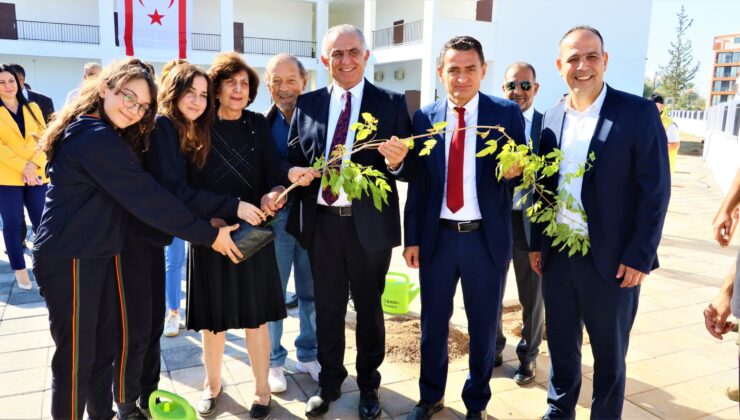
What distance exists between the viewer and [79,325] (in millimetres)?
2295

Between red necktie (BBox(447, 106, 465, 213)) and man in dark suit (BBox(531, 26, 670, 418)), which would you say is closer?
man in dark suit (BBox(531, 26, 670, 418))

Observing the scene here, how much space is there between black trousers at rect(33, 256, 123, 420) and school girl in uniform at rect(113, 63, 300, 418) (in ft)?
0.39

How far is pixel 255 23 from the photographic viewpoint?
76.8ft

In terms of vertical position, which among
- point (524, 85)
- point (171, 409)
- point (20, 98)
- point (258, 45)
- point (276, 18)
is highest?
point (276, 18)

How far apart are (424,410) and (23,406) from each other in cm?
240

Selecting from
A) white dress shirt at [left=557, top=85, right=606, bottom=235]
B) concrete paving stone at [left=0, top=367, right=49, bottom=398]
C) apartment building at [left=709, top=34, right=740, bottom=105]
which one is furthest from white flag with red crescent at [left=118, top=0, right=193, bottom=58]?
apartment building at [left=709, top=34, right=740, bottom=105]

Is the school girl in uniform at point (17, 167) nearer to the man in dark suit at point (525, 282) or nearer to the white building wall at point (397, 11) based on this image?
the man in dark suit at point (525, 282)

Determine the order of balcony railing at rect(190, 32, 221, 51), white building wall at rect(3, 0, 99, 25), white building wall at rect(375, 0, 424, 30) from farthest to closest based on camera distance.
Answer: balcony railing at rect(190, 32, 221, 51) → white building wall at rect(375, 0, 424, 30) → white building wall at rect(3, 0, 99, 25)

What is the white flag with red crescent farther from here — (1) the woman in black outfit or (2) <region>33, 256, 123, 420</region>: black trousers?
(2) <region>33, 256, 123, 420</region>: black trousers

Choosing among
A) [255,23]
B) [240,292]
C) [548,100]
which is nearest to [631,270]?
[240,292]

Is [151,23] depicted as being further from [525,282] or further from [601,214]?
[601,214]

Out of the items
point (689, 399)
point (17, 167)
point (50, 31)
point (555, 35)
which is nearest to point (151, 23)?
point (17, 167)

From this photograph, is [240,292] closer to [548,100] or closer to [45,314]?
[45,314]

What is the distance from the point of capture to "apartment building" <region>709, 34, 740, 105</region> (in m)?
96.6
